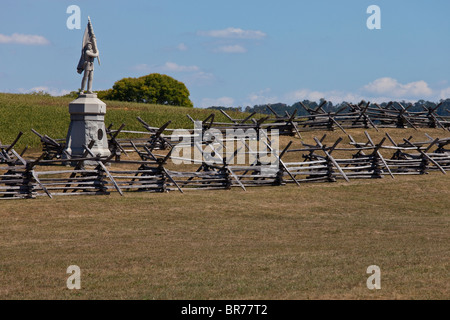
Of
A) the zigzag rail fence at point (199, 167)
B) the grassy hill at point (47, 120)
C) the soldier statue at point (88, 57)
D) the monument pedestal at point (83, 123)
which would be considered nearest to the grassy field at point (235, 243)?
the zigzag rail fence at point (199, 167)

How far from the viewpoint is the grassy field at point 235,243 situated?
10.1m

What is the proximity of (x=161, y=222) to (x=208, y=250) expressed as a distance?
374cm

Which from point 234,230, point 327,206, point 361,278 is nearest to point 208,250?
point 234,230

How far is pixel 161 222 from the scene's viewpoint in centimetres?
1720

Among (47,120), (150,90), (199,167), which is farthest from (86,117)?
(150,90)

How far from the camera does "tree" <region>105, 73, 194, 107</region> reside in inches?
3233

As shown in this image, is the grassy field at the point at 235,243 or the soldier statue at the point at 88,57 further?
the soldier statue at the point at 88,57

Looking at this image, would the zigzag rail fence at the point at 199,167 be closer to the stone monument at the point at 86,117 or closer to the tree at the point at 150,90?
the stone monument at the point at 86,117

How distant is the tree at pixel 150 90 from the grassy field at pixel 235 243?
5987cm

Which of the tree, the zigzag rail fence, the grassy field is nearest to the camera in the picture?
the grassy field

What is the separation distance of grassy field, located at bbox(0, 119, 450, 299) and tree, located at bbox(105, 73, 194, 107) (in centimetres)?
5987

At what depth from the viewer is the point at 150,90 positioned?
8219 cm

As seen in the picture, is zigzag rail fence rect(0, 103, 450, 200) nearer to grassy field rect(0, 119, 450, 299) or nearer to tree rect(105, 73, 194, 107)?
grassy field rect(0, 119, 450, 299)

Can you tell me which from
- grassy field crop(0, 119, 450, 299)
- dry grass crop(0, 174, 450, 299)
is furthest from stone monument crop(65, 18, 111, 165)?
dry grass crop(0, 174, 450, 299)
